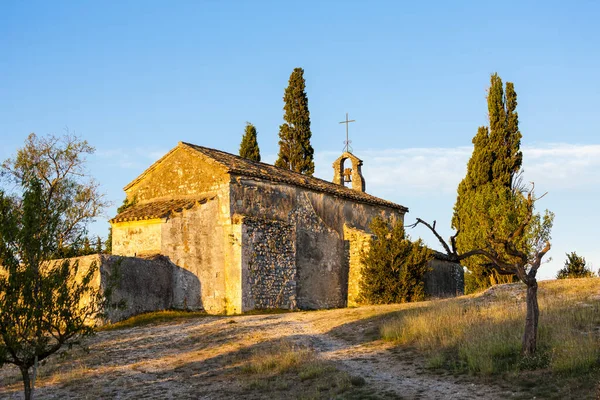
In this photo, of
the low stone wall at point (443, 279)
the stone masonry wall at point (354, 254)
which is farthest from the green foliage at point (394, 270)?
the low stone wall at point (443, 279)

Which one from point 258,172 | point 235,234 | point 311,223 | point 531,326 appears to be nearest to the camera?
point 531,326

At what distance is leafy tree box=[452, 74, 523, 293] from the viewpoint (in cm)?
3647

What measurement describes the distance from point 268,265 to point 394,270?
5630 millimetres

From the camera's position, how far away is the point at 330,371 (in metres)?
14.8

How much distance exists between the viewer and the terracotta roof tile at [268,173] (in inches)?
1075

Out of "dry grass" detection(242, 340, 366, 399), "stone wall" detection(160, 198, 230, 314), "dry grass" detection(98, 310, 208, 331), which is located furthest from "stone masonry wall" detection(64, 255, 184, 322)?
"dry grass" detection(242, 340, 366, 399)

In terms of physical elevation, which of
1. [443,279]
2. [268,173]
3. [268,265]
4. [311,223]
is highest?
[268,173]

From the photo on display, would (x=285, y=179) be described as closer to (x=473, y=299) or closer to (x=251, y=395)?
(x=473, y=299)

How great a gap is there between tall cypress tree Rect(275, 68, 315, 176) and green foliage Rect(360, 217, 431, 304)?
42.6ft

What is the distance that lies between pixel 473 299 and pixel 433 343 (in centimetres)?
660

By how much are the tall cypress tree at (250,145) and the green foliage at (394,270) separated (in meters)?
15.0

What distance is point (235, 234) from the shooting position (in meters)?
26.1

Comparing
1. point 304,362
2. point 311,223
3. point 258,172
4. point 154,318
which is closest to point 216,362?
point 304,362

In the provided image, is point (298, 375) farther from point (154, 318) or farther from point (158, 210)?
point (158, 210)
